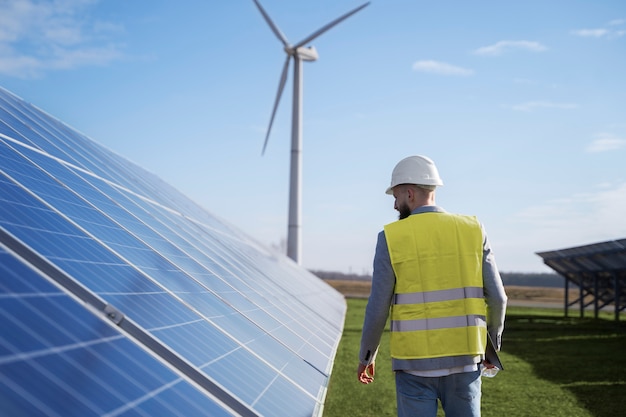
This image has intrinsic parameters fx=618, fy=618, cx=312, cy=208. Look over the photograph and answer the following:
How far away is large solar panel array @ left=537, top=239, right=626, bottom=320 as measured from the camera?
3062 centimetres

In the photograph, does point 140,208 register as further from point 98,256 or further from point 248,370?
point 248,370

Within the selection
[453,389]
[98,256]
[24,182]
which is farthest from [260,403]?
[24,182]

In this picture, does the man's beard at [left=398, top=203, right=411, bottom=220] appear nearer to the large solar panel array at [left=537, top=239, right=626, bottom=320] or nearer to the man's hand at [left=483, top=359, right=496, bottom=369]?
the man's hand at [left=483, top=359, right=496, bottom=369]

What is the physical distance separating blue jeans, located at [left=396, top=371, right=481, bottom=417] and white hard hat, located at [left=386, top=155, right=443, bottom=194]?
59.8 inches

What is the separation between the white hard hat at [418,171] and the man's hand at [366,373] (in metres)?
1.52

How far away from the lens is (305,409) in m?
4.95

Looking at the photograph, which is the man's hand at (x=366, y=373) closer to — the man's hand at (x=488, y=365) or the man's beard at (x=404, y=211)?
the man's hand at (x=488, y=365)

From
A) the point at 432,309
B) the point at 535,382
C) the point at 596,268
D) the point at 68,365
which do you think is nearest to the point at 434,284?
the point at 432,309

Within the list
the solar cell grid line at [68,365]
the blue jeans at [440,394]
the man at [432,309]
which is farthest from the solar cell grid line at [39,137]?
the blue jeans at [440,394]

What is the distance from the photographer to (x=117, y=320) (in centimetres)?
397

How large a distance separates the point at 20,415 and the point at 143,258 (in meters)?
3.91

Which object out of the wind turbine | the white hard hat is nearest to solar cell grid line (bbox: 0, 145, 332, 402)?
the white hard hat

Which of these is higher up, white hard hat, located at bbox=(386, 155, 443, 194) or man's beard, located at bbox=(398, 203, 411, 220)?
white hard hat, located at bbox=(386, 155, 443, 194)

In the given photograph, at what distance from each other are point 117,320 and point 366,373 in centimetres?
219
